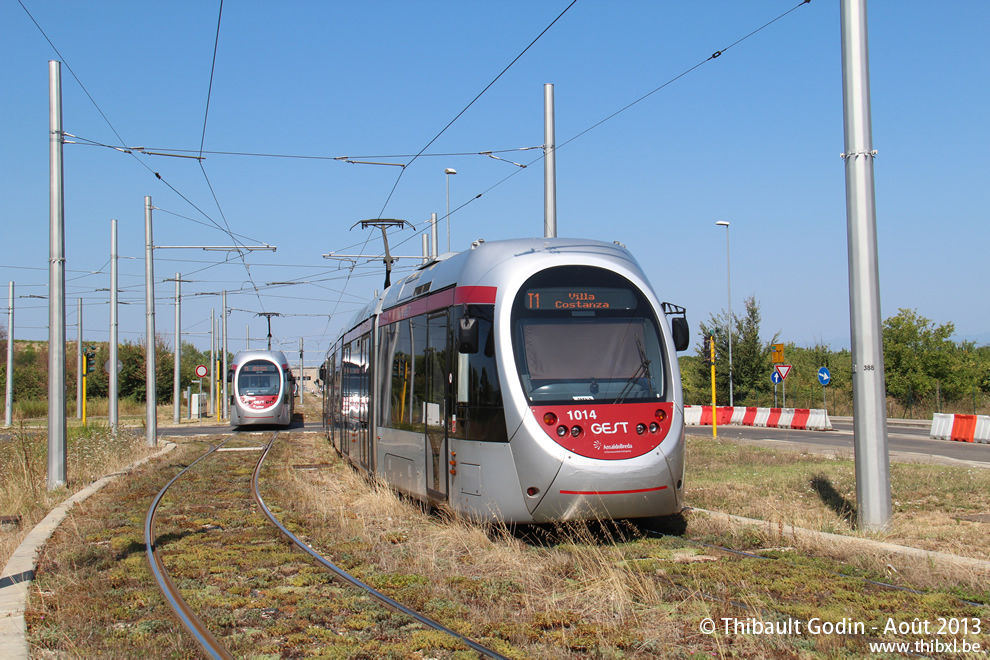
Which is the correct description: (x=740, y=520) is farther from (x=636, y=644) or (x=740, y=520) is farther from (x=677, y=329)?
(x=636, y=644)

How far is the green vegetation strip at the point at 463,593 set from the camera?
545 centimetres

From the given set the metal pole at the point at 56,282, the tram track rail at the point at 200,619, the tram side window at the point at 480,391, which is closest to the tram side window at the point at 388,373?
the tram track rail at the point at 200,619

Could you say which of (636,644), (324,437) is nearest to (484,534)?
(636,644)

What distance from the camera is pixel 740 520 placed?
31.4 ft

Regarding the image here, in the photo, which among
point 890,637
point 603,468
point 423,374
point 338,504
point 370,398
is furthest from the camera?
point 370,398

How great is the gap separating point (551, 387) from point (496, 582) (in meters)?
2.18

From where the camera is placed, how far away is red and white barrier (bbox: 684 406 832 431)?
3378 centimetres

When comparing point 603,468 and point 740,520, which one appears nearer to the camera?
point 603,468

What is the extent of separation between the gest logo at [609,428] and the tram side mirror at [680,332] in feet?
4.10

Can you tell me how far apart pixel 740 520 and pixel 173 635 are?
6.09m

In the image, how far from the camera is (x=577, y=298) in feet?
29.9

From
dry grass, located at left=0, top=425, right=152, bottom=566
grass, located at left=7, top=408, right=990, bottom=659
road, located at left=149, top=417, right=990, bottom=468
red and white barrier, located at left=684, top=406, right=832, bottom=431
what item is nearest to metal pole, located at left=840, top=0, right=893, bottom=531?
grass, located at left=7, top=408, right=990, bottom=659

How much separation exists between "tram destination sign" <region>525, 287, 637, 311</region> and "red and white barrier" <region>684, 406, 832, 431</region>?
22.8 m

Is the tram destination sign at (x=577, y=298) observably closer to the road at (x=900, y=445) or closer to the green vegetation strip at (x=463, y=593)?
the green vegetation strip at (x=463, y=593)
